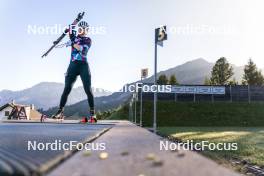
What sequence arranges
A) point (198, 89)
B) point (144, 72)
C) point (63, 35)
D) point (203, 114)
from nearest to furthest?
point (63, 35), point (144, 72), point (203, 114), point (198, 89)

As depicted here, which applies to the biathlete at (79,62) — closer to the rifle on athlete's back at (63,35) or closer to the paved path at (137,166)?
the rifle on athlete's back at (63,35)

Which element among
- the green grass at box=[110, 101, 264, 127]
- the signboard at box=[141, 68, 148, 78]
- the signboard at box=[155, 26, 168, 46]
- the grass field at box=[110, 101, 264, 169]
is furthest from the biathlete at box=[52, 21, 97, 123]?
the green grass at box=[110, 101, 264, 127]

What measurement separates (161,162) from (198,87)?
219 feet

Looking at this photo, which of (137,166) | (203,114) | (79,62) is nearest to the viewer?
(137,166)

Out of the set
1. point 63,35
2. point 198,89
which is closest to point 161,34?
point 63,35

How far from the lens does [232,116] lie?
61938 millimetres

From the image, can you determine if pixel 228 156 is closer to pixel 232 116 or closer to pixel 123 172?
pixel 123 172

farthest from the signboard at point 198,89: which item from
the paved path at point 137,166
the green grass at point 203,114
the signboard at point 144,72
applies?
the paved path at point 137,166

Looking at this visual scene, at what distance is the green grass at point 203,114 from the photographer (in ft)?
196

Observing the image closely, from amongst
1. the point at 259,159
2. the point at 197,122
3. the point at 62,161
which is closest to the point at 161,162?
the point at 62,161

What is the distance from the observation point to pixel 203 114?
62.5m

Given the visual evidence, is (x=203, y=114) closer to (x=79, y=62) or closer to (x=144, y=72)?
(x=144, y=72)

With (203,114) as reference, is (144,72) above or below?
above

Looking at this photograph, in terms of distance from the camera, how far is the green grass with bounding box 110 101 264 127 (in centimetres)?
5962
